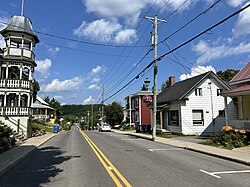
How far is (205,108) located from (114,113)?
30883 millimetres

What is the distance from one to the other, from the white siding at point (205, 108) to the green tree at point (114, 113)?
2946 centimetres

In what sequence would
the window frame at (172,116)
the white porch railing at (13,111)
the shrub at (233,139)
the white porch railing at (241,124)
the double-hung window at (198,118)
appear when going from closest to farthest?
1. the shrub at (233,139)
2. the white porch railing at (241,124)
3. the white porch railing at (13,111)
4. the double-hung window at (198,118)
5. the window frame at (172,116)

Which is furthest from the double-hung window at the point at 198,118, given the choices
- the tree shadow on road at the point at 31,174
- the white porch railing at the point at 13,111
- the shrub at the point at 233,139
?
the tree shadow on road at the point at 31,174

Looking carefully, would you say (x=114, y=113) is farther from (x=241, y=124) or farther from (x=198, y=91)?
(x=241, y=124)

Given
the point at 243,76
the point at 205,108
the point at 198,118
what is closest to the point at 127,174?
the point at 243,76

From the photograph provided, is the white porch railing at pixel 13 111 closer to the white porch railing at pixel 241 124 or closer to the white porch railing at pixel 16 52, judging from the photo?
the white porch railing at pixel 16 52

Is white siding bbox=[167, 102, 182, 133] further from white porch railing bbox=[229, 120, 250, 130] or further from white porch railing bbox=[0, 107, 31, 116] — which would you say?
white porch railing bbox=[0, 107, 31, 116]

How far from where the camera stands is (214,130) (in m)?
26.6

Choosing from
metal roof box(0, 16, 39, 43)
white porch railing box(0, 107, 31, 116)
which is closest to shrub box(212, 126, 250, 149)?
white porch railing box(0, 107, 31, 116)

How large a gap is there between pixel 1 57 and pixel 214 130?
958 inches

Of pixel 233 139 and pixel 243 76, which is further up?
pixel 243 76

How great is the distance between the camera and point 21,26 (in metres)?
25.1

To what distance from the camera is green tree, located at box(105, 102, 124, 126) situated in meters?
54.6

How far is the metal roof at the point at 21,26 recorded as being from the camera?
24.0 metres
